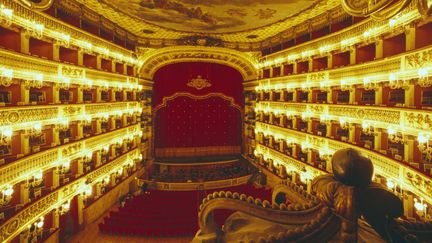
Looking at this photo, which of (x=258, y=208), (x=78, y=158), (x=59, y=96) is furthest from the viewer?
(x=78, y=158)

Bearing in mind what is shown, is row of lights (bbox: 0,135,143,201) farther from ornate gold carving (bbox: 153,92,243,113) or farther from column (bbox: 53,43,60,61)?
column (bbox: 53,43,60,61)

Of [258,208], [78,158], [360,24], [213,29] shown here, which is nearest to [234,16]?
[213,29]

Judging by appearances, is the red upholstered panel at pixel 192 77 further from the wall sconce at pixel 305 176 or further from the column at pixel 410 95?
the column at pixel 410 95

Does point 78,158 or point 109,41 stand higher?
point 109,41

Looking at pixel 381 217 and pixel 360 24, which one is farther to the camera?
pixel 360 24

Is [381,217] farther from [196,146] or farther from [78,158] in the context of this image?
[196,146]

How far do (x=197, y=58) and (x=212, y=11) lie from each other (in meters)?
10.3

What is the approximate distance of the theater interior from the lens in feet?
11.9

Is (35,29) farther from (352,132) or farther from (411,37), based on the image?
(352,132)

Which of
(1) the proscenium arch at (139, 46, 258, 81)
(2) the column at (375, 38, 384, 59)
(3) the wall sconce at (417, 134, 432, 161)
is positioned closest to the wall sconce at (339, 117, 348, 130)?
(2) the column at (375, 38, 384, 59)

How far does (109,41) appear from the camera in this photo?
18.5m

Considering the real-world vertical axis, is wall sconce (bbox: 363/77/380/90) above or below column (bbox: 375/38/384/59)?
below

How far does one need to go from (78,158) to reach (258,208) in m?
14.8

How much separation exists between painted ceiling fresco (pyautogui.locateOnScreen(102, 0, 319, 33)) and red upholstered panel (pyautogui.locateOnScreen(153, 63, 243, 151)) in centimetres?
738
